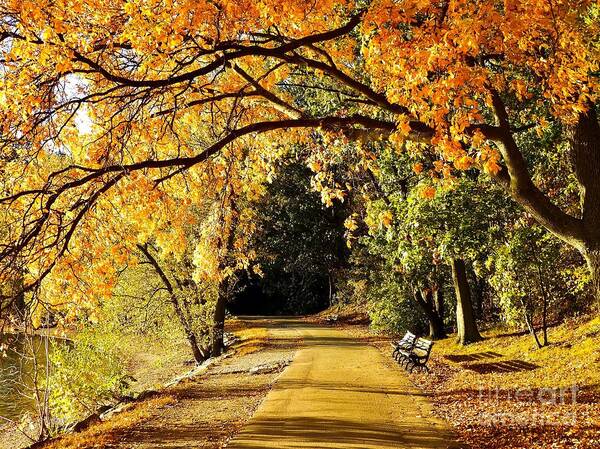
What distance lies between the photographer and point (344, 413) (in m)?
10.2

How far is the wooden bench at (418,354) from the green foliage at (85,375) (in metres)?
8.73

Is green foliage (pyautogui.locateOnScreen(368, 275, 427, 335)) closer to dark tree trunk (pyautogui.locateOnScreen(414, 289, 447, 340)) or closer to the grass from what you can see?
dark tree trunk (pyautogui.locateOnScreen(414, 289, 447, 340))

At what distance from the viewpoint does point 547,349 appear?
15.9 metres

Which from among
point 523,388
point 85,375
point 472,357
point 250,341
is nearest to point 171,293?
point 85,375

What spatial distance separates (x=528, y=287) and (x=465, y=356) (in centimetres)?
305

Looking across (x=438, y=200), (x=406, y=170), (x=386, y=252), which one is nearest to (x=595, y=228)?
(x=438, y=200)

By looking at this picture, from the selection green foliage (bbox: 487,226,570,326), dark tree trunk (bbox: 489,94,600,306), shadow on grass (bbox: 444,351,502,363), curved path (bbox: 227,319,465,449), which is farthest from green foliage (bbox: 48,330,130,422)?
dark tree trunk (bbox: 489,94,600,306)

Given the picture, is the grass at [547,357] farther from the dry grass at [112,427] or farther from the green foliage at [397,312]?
the dry grass at [112,427]

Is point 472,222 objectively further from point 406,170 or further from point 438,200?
point 406,170

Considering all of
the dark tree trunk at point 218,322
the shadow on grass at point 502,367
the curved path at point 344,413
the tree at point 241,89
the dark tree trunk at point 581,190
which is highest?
the tree at point 241,89

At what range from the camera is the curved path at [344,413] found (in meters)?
8.52

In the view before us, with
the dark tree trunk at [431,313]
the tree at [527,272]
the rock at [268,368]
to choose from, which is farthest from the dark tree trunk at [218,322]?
the tree at [527,272]

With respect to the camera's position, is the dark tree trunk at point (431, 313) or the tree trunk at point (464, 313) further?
the dark tree trunk at point (431, 313)

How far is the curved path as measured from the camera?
8.52m
